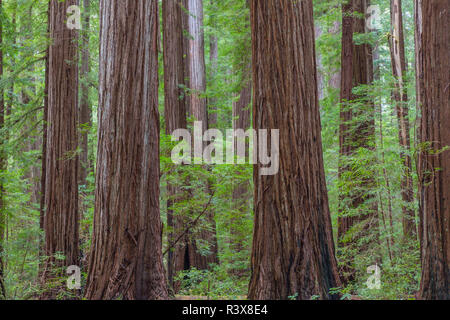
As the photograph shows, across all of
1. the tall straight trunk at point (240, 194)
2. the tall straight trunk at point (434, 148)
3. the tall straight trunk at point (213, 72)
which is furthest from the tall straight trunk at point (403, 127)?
the tall straight trunk at point (213, 72)

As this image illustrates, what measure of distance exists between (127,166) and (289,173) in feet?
7.12

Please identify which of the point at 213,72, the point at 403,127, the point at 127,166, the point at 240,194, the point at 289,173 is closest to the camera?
the point at 289,173

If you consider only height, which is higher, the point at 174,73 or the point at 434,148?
the point at 174,73

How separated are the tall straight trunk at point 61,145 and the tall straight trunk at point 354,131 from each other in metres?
5.58

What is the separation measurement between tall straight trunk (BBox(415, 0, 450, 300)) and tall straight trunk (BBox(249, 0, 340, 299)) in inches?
45.7

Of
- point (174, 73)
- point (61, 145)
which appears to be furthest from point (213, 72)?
point (61, 145)

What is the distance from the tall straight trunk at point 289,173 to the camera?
5.51m

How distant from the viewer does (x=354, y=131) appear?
9.93 meters

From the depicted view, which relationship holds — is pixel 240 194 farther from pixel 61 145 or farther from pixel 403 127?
pixel 61 145

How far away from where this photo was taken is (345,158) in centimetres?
880

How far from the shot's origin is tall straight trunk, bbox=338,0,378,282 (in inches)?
338

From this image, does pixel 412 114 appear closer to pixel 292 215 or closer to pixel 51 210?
pixel 292 215

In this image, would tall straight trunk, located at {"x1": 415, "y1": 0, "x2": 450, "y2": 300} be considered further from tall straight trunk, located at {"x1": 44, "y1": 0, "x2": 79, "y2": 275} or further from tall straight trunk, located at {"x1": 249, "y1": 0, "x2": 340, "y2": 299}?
tall straight trunk, located at {"x1": 44, "y1": 0, "x2": 79, "y2": 275}
